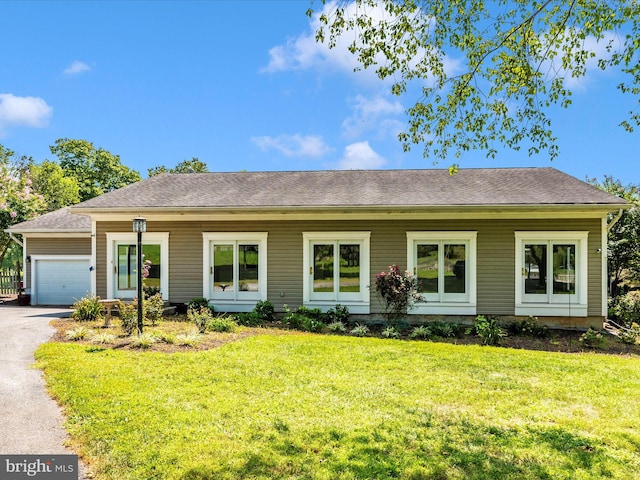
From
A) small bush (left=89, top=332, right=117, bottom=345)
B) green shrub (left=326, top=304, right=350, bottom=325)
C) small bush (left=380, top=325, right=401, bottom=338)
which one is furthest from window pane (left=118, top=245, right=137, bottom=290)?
small bush (left=380, top=325, right=401, bottom=338)

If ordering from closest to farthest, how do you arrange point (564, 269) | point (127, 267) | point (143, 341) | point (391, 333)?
1. point (143, 341)
2. point (391, 333)
3. point (564, 269)
4. point (127, 267)

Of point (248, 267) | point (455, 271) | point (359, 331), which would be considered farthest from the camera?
point (248, 267)

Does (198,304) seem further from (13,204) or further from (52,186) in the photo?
(52,186)

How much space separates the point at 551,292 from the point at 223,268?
30.8ft

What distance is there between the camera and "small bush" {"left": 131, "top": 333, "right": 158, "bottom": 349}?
24.6 ft

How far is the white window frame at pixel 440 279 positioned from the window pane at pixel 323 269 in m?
2.26

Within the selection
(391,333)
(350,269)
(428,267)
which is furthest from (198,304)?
(428,267)

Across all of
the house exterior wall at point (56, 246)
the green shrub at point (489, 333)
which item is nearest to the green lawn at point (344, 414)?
the green shrub at point (489, 333)

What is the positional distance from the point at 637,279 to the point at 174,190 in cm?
1738

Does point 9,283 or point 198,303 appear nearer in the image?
point 198,303

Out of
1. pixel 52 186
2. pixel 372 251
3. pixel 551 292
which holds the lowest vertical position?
pixel 551 292

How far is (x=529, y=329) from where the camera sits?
10.1 m

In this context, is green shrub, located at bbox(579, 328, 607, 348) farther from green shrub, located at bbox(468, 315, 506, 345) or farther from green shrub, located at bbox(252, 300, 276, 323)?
green shrub, located at bbox(252, 300, 276, 323)

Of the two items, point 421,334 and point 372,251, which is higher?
point 372,251
